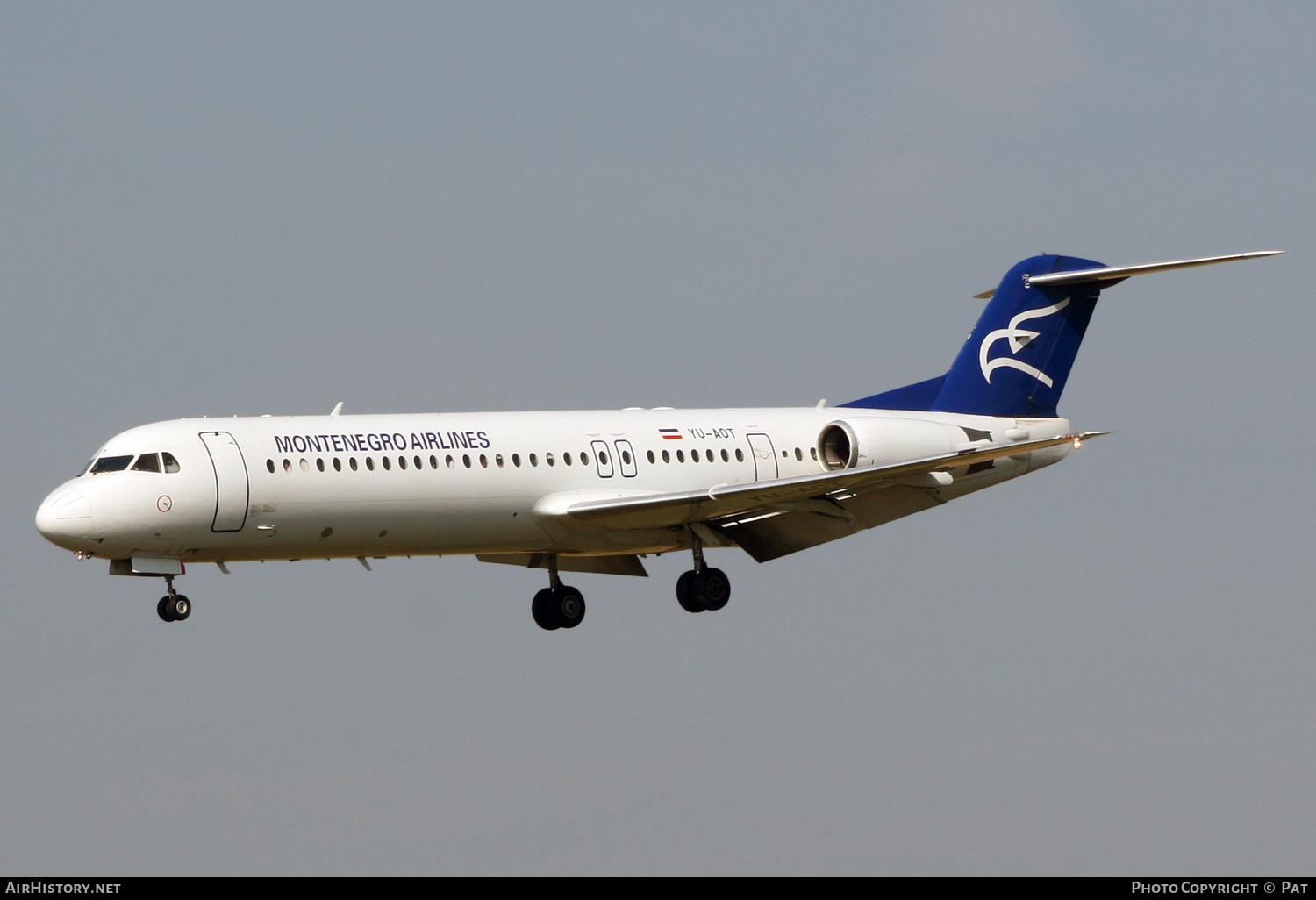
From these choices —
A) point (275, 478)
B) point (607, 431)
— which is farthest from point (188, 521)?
point (607, 431)

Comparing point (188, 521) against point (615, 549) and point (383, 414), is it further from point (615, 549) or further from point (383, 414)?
point (615, 549)

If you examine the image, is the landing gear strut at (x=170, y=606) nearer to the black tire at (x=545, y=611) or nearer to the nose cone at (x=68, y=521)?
the nose cone at (x=68, y=521)

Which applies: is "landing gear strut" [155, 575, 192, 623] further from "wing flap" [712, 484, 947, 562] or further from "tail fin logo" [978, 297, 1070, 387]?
"tail fin logo" [978, 297, 1070, 387]

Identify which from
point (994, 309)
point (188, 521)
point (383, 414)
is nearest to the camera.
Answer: point (188, 521)

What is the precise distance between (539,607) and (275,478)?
8.07m

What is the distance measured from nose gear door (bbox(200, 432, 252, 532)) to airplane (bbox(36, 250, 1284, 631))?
1.3 inches

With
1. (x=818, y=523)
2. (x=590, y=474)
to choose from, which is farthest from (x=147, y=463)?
(x=818, y=523)

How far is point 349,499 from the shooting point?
34.5 meters

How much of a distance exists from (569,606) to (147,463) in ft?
32.5

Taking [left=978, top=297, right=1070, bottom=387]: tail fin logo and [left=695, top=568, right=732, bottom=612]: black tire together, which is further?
[left=978, top=297, right=1070, bottom=387]: tail fin logo

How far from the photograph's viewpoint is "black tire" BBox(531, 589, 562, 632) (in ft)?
133

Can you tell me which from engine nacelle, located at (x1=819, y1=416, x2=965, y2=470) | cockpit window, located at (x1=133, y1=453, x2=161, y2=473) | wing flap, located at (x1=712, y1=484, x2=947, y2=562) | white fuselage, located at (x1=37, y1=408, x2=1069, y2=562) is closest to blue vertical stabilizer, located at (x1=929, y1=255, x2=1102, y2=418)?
engine nacelle, located at (x1=819, y1=416, x2=965, y2=470)

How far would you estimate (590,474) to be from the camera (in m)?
37.4

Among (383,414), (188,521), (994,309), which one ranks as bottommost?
(188,521)
